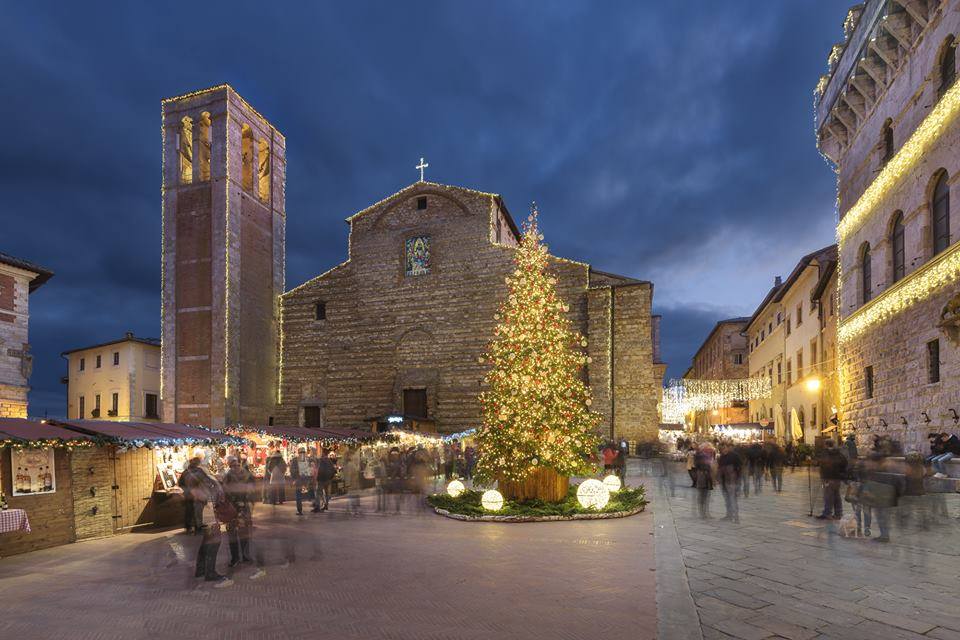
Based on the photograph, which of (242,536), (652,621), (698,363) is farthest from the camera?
(698,363)

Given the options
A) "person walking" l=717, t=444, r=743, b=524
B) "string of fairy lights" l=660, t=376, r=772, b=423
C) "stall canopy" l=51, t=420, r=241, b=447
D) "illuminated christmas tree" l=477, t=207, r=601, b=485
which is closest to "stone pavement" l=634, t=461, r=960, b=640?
"person walking" l=717, t=444, r=743, b=524

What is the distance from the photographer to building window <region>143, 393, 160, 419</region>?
41791 millimetres

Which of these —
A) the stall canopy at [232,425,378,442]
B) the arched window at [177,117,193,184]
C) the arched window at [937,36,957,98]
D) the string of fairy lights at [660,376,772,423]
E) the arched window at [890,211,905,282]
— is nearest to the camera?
the arched window at [937,36,957,98]

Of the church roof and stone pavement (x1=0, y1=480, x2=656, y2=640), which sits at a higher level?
the church roof

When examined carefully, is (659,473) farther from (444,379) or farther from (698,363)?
(698,363)

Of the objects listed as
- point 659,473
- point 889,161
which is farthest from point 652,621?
point 659,473

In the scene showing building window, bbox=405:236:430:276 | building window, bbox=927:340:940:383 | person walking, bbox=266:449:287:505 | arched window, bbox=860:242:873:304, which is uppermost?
building window, bbox=405:236:430:276

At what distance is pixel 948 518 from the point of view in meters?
10.7

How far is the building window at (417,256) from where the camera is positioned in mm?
35188

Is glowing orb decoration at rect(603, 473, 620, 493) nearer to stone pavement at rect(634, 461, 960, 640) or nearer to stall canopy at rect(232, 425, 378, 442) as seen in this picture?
stone pavement at rect(634, 461, 960, 640)

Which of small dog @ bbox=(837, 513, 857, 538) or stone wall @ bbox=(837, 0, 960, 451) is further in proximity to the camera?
stone wall @ bbox=(837, 0, 960, 451)

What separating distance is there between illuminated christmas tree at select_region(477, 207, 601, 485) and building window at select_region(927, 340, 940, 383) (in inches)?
309

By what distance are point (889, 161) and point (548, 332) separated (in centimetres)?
1118

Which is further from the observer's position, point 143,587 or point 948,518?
point 948,518
